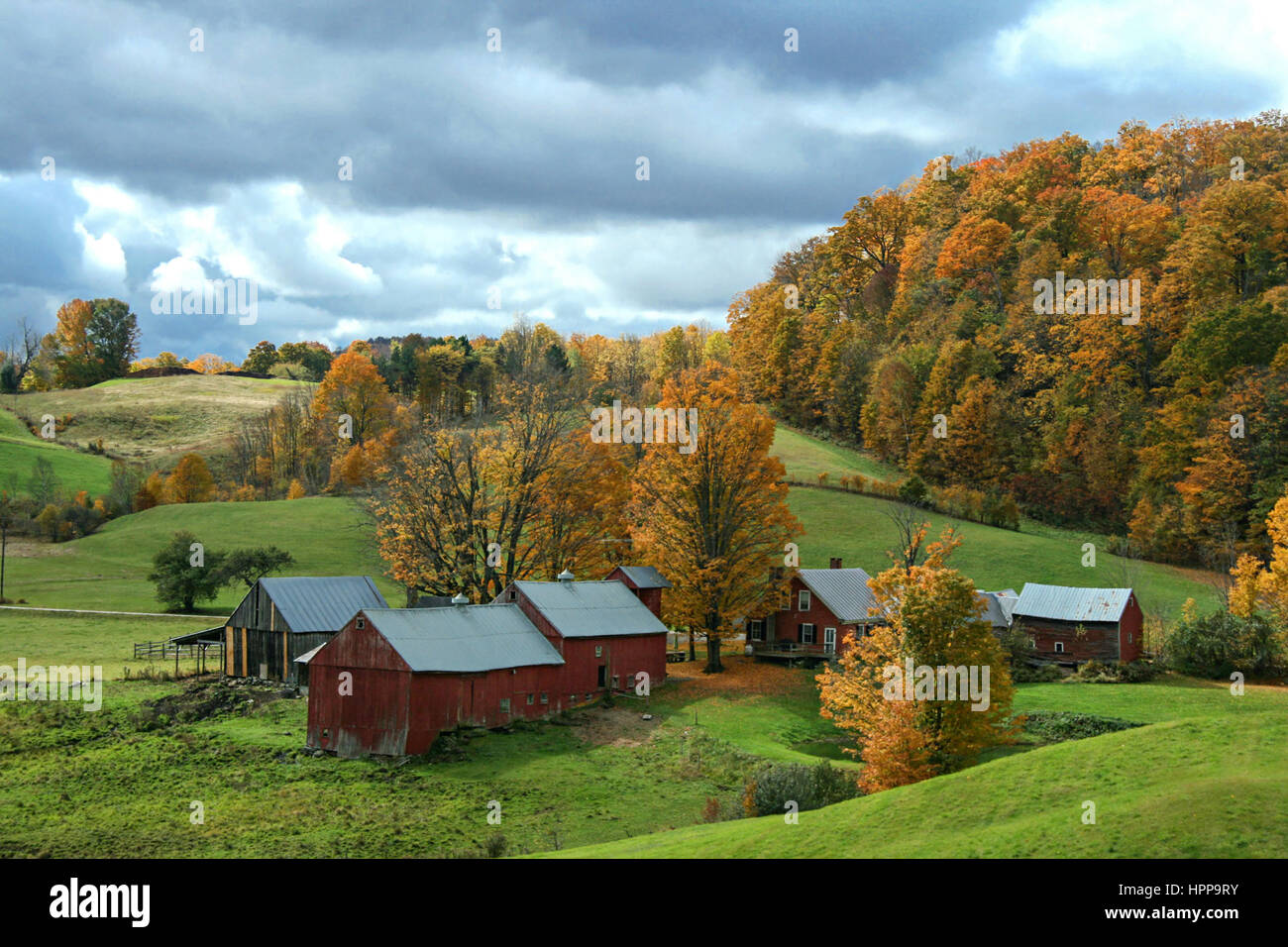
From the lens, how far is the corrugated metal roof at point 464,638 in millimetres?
36938

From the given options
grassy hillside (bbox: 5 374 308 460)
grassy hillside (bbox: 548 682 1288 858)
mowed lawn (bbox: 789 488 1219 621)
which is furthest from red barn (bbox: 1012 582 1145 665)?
grassy hillside (bbox: 5 374 308 460)

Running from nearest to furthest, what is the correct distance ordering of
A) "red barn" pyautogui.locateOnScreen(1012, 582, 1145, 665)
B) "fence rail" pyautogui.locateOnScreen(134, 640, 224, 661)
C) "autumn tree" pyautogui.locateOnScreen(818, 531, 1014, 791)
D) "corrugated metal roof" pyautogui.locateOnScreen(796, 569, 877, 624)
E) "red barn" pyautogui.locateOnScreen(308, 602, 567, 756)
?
1. "autumn tree" pyautogui.locateOnScreen(818, 531, 1014, 791)
2. "red barn" pyautogui.locateOnScreen(308, 602, 567, 756)
3. "fence rail" pyautogui.locateOnScreen(134, 640, 224, 661)
4. "corrugated metal roof" pyautogui.locateOnScreen(796, 569, 877, 624)
5. "red barn" pyautogui.locateOnScreen(1012, 582, 1145, 665)

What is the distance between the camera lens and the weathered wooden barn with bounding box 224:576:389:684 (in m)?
47.8

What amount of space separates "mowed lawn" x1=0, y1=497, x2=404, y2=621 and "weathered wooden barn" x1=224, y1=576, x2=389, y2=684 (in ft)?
61.4

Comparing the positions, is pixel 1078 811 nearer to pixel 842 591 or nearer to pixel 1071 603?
pixel 842 591

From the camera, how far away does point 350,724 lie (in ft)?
118

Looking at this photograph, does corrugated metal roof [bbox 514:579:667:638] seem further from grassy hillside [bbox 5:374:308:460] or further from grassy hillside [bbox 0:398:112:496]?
grassy hillside [bbox 5:374:308:460]

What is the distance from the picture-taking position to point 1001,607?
58438 millimetres

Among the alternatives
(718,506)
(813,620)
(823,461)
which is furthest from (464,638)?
(823,461)

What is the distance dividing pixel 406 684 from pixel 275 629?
50.2 feet

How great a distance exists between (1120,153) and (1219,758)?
112 m

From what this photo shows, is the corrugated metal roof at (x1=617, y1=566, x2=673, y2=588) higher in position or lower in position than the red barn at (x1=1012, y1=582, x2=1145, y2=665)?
higher

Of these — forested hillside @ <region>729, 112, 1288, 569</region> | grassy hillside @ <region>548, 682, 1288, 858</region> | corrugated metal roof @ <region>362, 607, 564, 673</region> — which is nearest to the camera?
grassy hillside @ <region>548, 682, 1288, 858</region>
